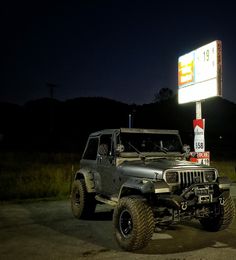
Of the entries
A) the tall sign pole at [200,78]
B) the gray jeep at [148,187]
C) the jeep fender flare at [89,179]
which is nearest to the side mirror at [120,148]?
the gray jeep at [148,187]

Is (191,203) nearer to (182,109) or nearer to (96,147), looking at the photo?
(96,147)

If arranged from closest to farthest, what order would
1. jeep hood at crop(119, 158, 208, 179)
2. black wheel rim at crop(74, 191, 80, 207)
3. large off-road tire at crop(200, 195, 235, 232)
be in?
jeep hood at crop(119, 158, 208, 179) → large off-road tire at crop(200, 195, 235, 232) → black wheel rim at crop(74, 191, 80, 207)

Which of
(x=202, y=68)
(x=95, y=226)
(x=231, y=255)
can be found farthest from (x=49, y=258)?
(x=202, y=68)

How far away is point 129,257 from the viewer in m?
6.25

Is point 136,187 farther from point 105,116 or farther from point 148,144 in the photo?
point 105,116

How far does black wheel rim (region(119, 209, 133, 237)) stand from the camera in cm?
680

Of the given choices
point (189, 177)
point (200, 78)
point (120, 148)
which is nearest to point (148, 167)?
point (189, 177)

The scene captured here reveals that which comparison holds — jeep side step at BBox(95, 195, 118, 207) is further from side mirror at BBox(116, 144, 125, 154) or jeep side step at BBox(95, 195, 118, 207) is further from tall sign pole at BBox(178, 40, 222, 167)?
tall sign pole at BBox(178, 40, 222, 167)

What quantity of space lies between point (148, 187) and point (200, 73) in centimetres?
786

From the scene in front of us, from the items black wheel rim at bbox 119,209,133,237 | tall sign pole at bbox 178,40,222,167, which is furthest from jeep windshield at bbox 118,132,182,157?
tall sign pole at bbox 178,40,222,167

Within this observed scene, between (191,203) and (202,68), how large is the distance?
765cm

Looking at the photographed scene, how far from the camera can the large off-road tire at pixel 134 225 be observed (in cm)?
639

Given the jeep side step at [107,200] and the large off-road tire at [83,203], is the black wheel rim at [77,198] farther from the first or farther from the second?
the jeep side step at [107,200]

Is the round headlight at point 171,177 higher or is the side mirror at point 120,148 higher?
the side mirror at point 120,148
